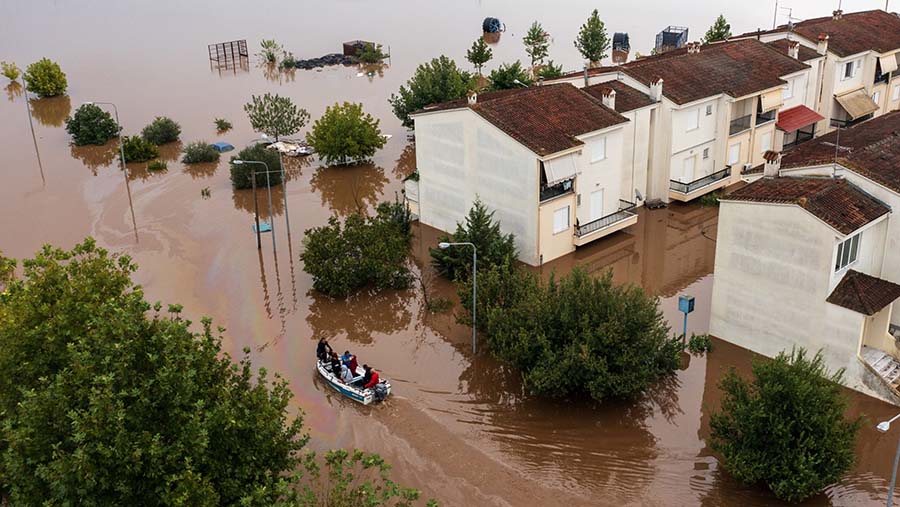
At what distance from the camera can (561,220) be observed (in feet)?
124

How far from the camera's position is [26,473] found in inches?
703

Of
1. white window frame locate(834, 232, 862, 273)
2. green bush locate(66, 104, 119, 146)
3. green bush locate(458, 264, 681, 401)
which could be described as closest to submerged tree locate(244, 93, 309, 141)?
green bush locate(66, 104, 119, 146)

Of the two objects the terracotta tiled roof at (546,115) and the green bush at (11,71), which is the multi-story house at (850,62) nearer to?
the terracotta tiled roof at (546,115)

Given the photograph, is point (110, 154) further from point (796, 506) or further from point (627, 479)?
point (796, 506)

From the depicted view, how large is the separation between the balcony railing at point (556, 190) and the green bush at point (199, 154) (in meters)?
27.4

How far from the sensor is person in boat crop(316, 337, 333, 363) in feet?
97.4

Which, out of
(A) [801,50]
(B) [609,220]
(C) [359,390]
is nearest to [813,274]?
(B) [609,220]

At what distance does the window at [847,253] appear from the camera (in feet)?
87.8

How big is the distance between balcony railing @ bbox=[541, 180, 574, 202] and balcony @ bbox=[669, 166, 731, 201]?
28.3 feet

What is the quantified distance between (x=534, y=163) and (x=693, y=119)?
12.3 m

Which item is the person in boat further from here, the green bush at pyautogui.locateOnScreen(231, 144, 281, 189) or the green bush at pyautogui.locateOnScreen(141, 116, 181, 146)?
the green bush at pyautogui.locateOnScreen(141, 116, 181, 146)

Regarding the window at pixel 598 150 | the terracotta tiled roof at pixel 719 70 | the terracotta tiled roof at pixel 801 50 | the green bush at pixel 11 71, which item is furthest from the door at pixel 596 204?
the green bush at pixel 11 71

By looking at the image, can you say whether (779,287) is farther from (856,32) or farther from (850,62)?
(856,32)

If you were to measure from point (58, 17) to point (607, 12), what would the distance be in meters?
78.9
